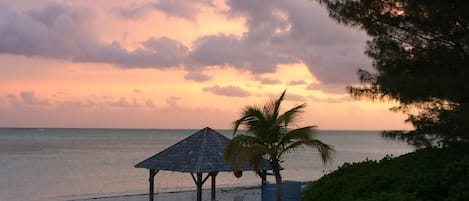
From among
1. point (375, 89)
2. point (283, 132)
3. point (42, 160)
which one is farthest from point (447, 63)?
point (42, 160)

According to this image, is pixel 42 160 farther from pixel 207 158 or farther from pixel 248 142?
pixel 248 142

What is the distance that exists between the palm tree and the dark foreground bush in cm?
162

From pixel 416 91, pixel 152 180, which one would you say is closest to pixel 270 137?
pixel 416 91

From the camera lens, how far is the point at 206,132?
1830 centimetres

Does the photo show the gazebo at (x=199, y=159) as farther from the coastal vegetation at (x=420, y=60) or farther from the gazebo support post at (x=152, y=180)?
the coastal vegetation at (x=420, y=60)

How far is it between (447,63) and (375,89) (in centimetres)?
161

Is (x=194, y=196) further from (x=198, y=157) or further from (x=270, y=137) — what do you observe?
(x=270, y=137)

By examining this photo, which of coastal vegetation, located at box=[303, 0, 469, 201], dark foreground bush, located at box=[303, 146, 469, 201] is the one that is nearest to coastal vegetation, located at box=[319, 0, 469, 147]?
coastal vegetation, located at box=[303, 0, 469, 201]

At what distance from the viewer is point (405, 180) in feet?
31.3

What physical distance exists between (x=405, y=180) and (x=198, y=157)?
8.58 meters

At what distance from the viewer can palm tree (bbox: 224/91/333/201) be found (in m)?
13.3

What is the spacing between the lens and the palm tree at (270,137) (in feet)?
43.6

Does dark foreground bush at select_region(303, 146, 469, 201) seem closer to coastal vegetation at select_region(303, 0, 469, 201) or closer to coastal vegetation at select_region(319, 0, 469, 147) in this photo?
coastal vegetation at select_region(303, 0, 469, 201)

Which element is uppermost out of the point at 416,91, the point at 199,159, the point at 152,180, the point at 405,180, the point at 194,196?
the point at 416,91
